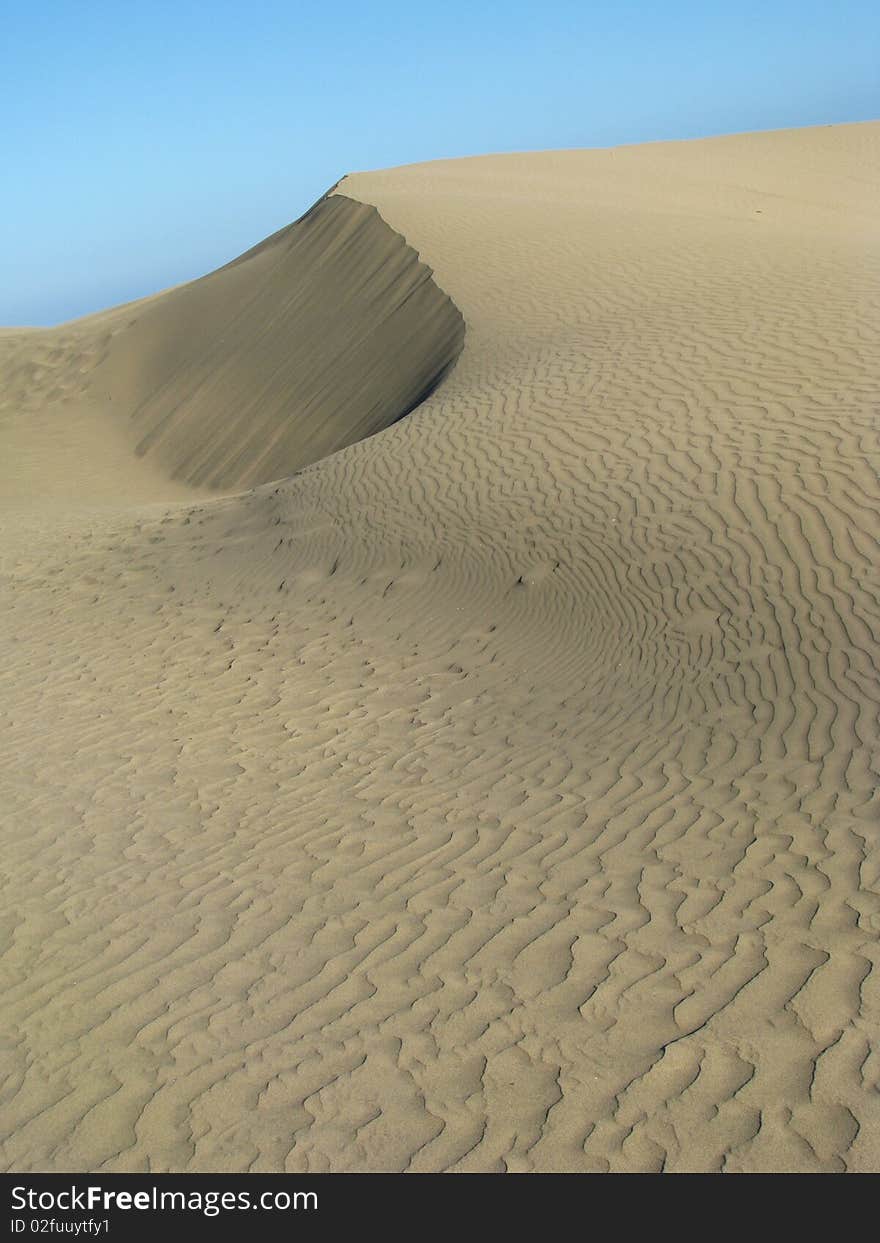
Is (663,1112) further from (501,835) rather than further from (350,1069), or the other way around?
(501,835)

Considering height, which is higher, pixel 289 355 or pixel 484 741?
pixel 289 355

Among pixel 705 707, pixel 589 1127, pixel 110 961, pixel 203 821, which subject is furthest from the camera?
pixel 705 707

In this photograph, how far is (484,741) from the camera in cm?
816

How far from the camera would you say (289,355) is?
20.2 metres

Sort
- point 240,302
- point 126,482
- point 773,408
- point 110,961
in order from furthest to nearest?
point 240,302 → point 126,482 → point 773,408 → point 110,961

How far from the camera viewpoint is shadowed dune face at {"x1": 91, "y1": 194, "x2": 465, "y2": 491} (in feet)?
58.3

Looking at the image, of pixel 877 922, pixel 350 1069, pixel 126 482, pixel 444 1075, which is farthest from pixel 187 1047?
pixel 126 482

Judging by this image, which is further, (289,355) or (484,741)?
(289,355)

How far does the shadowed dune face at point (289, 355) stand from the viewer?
699 inches

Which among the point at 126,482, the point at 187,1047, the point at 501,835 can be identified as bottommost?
the point at 126,482

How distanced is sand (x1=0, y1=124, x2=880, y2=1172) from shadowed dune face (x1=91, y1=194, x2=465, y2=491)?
132mm

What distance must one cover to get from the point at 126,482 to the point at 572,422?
31.8 ft

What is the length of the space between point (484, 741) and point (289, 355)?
13.4m

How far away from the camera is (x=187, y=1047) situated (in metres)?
4.76
